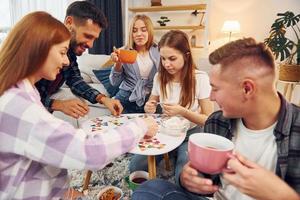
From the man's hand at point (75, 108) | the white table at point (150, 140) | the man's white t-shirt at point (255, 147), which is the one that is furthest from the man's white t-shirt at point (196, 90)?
the man's white t-shirt at point (255, 147)

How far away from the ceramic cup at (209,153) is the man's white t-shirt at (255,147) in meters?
0.23

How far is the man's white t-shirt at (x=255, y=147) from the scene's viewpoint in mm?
880

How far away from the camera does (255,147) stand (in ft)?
2.99

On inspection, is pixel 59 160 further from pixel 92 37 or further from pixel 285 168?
pixel 92 37

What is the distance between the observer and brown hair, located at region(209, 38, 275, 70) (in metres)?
0.85

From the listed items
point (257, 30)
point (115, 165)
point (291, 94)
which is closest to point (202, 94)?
point (115, 165)

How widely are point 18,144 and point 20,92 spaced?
5.9 inches

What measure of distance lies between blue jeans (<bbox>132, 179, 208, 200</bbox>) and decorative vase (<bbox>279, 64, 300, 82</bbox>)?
2869mm

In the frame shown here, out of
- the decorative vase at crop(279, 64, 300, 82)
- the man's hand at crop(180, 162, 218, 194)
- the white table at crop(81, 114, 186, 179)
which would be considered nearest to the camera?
the man's hand at crop(180, 162, 218, 194)

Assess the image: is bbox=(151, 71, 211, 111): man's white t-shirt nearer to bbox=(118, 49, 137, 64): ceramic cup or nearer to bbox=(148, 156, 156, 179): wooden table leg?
bbox=(118, 49, 137, 64): ceramic cup

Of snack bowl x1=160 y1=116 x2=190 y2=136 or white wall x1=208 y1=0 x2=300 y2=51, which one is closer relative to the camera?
snack bowl x1=160 y1=116 x2=190 y2=136

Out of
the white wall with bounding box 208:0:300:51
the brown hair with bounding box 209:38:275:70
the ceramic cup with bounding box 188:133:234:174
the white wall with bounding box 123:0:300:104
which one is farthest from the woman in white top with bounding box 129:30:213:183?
the white wall with bounding box 208:0:300:51

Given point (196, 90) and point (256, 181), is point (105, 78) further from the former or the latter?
point (256, 181)

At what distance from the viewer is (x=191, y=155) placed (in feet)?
2.39
